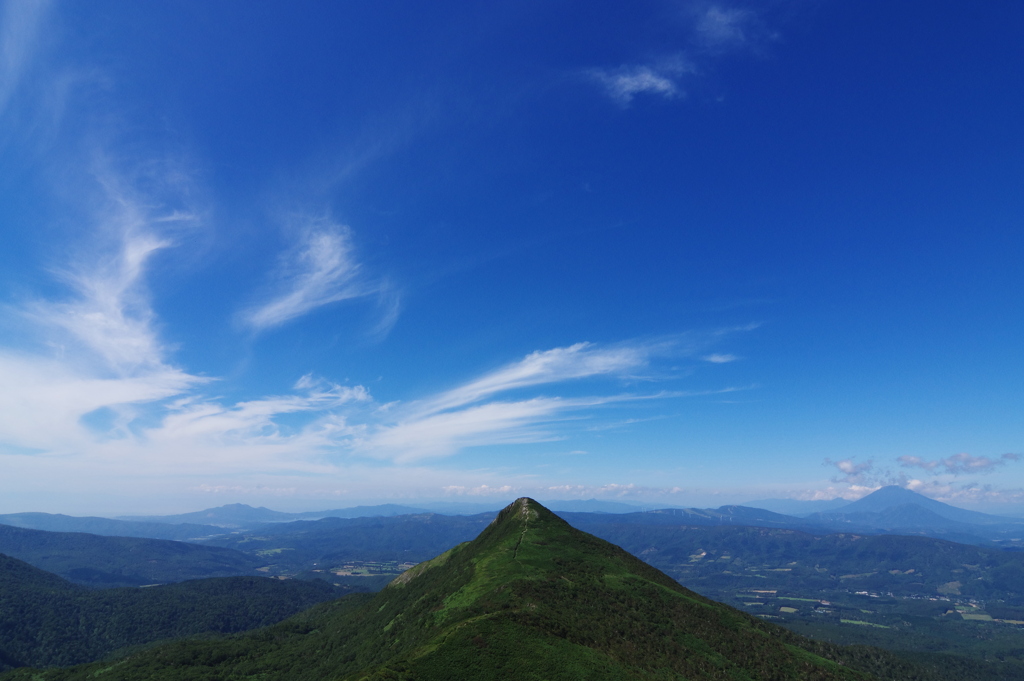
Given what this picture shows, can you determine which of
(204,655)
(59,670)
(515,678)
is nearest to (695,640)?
(515,678)

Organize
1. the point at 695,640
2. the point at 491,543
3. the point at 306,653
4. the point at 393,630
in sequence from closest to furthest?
the point at 695,640 → the point at 393,630 → the point at 491,543 → the point at 306,653

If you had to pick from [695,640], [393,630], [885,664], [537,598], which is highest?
[537,598]

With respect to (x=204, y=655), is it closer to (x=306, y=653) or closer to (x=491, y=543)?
(x=306, y=653)

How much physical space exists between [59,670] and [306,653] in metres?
92.1

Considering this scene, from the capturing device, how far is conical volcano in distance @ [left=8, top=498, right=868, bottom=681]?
81438mm

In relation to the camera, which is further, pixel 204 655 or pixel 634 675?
pixel 204 655

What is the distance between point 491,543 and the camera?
160 meters

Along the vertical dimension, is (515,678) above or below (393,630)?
above

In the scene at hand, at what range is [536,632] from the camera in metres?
88.5

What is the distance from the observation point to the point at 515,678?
76.2 m

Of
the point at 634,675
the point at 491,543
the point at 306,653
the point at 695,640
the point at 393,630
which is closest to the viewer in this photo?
the point at 634,675

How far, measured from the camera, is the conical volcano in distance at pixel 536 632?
8144 cm

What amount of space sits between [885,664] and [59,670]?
12205 inches

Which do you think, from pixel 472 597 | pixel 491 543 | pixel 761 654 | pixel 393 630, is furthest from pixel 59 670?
pixel 761 654
